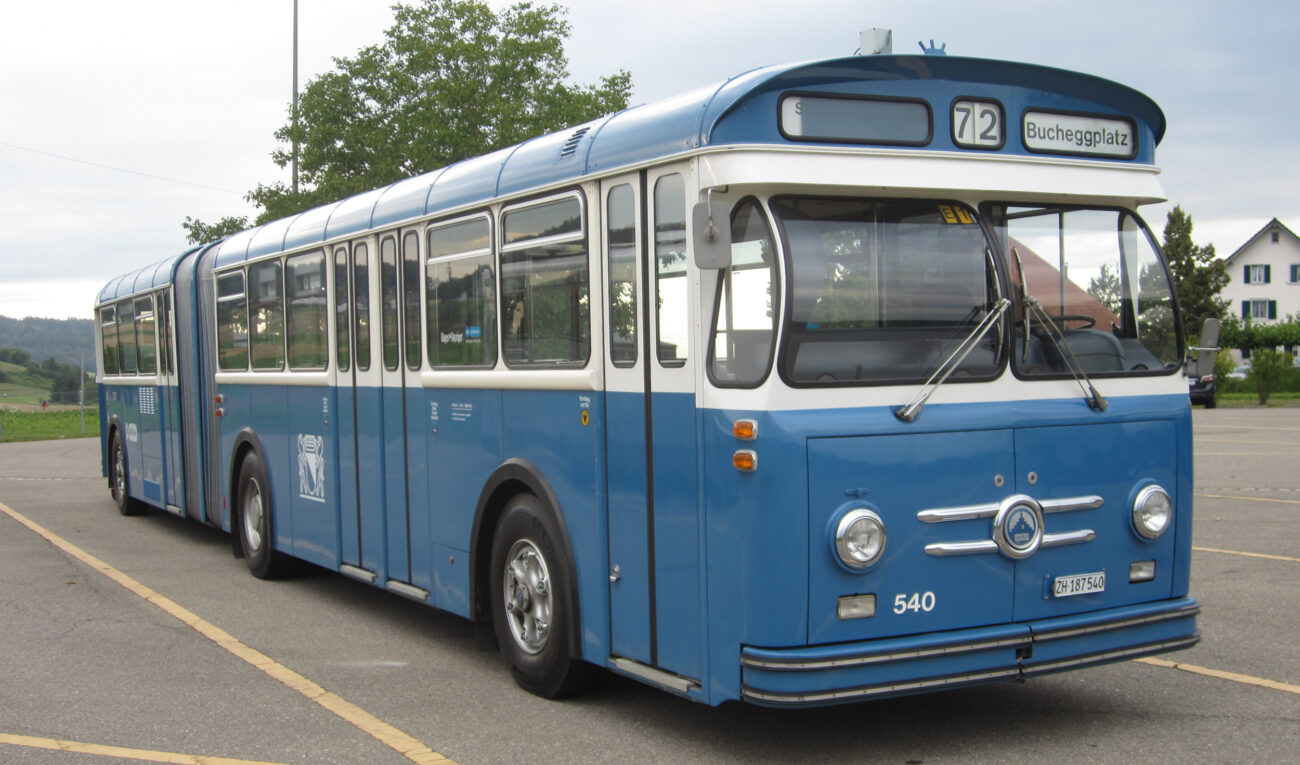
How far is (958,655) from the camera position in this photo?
5312mm

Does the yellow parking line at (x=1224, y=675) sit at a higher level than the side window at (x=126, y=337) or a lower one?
lower

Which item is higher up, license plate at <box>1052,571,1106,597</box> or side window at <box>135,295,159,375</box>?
side window at <box>135,295,159,375</box>

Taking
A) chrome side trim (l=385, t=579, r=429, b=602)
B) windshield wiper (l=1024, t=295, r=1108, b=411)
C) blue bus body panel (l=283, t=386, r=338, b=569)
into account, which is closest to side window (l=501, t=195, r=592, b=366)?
chrome side trim (l=385, t=579, r=429, b=602)

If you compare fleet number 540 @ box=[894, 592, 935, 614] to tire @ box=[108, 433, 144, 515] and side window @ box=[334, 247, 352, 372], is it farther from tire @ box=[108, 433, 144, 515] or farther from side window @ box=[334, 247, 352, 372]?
tire @ box=[108, 433, 144, 515]

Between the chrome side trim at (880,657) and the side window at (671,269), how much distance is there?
4.21 feet

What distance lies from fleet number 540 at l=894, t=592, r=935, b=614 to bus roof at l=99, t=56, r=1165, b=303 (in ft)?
6.07

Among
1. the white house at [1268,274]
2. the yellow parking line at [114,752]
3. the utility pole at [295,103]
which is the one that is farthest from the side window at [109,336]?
the white house at [1268,274]

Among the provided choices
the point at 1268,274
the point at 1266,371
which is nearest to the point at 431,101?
the point at 1266,371

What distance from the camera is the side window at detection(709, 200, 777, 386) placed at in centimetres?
520

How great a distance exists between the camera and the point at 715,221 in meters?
5.11

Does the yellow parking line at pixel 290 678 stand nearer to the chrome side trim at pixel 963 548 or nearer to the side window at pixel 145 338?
the chrome side trim at pixel 963 548

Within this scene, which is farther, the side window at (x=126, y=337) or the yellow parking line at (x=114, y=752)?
the side window at (x=126, y=337)

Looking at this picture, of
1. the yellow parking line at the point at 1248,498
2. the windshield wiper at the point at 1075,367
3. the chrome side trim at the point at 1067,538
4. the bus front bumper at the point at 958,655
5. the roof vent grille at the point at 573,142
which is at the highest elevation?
the roof vent grille at the point at 573,142

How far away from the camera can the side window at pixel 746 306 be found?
17.0 feet
